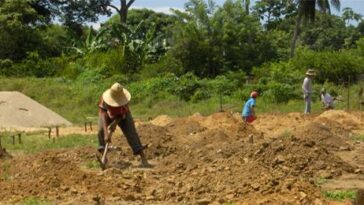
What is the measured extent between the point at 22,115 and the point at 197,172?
14.9 meters

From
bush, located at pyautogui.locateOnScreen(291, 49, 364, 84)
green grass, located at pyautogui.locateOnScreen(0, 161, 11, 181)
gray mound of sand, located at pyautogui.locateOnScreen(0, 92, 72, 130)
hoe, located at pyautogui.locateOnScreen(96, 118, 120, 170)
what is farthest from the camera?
bush, located at pyautogui.locateOnScreen(291, 49, 364, 84)

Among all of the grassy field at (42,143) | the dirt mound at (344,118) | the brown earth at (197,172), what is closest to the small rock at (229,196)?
the brown earth at (197,172)

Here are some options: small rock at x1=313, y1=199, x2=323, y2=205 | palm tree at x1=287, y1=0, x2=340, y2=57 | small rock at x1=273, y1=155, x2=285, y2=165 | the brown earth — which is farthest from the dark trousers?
palm tree at x1=287, y1=0, x2=340, y2=57

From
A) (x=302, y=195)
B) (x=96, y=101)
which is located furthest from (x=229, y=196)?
(x=96, y=101)

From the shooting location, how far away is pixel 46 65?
41594mm

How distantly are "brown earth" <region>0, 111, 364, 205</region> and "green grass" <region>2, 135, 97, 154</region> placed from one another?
1.61m

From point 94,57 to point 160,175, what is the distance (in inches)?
1148

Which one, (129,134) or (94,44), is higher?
(94,44)

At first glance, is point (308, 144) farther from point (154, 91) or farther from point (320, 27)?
point (320, 27)

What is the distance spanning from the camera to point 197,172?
404 inches

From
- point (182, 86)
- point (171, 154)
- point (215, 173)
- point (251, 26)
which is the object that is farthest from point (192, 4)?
point (215, 173)

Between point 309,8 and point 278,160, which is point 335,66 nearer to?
point 309,8

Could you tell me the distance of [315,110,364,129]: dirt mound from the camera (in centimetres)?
1981

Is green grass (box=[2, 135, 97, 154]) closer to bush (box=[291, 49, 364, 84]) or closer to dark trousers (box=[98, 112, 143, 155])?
dark trousers (box=[98, 112, 143, 155])
